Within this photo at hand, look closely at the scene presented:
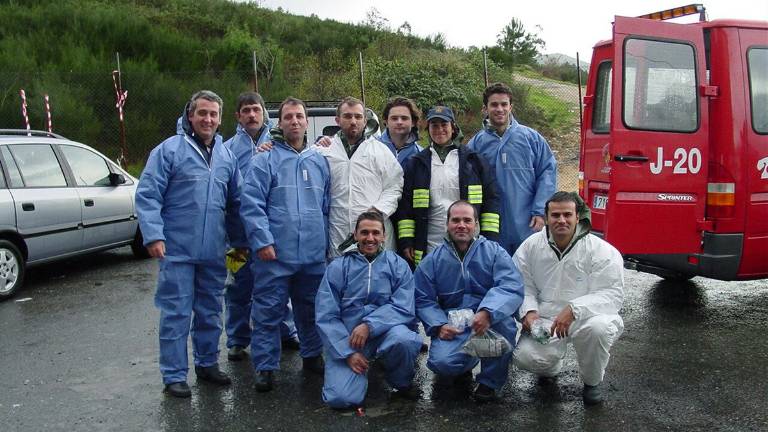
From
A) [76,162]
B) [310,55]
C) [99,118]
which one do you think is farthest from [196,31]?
[76,162]

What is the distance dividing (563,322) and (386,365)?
1051 millimetres

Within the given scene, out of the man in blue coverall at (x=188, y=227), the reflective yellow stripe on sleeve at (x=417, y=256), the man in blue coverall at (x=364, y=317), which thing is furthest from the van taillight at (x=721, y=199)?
the man in blue coverall at (x=188, y=227)

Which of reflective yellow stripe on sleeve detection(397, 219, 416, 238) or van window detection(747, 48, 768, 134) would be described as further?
van window detection(747, 48, 768, 134)

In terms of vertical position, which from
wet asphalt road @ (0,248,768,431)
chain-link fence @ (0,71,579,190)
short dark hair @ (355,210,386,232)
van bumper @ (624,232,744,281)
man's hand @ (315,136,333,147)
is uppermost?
chain-link fence @ (0,71,579,190)

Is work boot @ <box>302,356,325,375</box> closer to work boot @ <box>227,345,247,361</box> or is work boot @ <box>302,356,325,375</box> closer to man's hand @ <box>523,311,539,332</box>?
work boot @ <box>227,345,247,361</box>

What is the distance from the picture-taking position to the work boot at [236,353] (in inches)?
195

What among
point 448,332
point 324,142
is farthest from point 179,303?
point 448,332

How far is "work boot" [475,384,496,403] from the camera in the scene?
409cm

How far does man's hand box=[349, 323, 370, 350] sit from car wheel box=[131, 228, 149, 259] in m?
5.15

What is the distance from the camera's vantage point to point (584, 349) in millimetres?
3984

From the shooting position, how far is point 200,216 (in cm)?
430

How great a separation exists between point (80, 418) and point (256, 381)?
1.02 metres

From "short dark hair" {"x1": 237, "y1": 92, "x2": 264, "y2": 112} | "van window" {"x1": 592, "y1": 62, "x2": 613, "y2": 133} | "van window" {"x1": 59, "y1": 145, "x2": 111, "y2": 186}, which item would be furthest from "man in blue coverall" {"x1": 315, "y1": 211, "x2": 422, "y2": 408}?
"van window" {"x1": 59, "y1": 145, "x2": 111, "y2": 186}

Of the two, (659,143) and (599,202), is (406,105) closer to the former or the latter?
(659,143)
